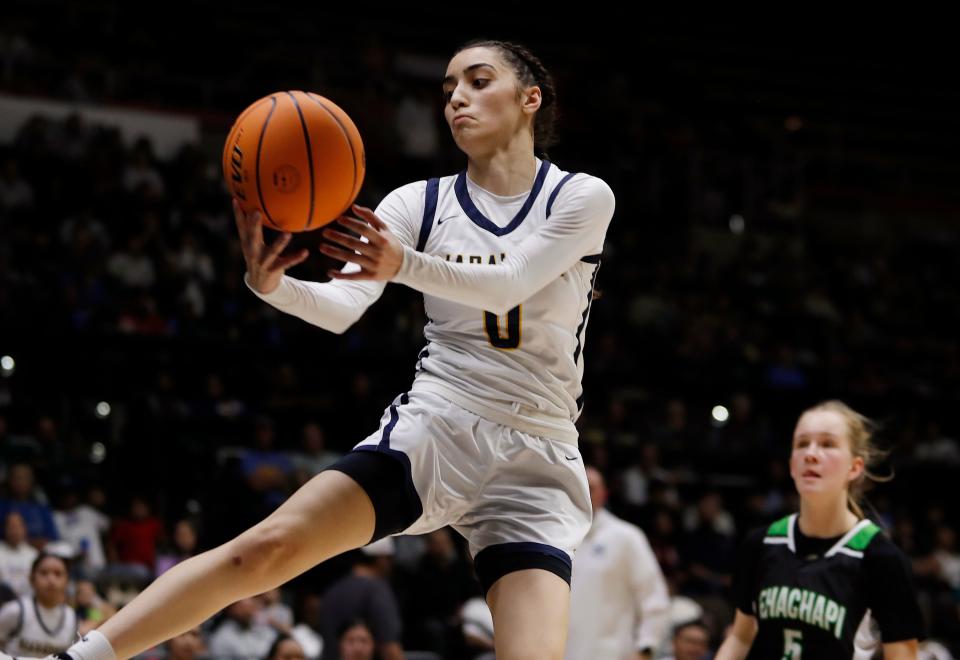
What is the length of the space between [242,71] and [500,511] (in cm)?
1304

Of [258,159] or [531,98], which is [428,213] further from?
[258,159]

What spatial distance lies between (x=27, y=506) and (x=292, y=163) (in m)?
6.93

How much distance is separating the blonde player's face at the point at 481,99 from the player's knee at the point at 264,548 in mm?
1274

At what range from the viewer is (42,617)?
7.44m

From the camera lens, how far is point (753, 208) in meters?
18.0

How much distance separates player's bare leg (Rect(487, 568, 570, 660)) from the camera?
341 cm

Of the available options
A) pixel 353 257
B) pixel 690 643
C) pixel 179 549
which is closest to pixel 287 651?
pixel 690 643

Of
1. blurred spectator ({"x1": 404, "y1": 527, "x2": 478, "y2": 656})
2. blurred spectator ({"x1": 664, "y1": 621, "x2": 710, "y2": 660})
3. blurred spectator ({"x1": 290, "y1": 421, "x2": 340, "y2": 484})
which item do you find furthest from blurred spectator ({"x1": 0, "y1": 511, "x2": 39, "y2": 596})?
blurred spectator ({"x1": 664, "y1": 621, "x2": 710, "y2": 660})

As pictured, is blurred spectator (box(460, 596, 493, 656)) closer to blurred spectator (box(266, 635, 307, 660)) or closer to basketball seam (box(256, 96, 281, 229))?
blurred spectator (box(266, 635, 307, 660))

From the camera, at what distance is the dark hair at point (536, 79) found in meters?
4.00

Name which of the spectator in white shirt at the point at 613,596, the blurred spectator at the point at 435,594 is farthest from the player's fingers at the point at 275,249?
the blurred spectator at the point at 435,594

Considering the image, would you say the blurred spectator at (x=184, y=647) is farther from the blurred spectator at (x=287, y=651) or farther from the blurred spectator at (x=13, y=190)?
the blurred spectator at (x=13, y=190)

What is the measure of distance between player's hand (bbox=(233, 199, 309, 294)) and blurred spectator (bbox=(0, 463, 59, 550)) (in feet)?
22.3

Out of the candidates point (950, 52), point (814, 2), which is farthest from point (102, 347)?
point (950, 52)
